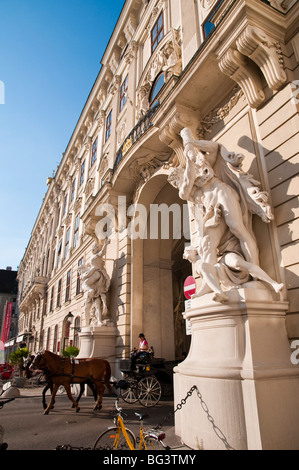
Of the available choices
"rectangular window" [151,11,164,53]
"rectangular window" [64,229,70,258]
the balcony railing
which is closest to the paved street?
the balcony railing

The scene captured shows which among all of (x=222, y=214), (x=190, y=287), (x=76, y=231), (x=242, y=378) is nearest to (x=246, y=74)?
(x=222, y=214)

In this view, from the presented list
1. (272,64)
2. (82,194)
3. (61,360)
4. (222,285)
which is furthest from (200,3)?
(82,194)

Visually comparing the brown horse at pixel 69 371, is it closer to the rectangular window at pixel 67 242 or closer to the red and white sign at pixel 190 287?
the red and white sign at pixel 190 287

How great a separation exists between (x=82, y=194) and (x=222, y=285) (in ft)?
55.3

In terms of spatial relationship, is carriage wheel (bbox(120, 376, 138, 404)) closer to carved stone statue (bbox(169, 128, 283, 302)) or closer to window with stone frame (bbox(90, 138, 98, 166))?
carved stone statue (bbox(169, 128, 283, 302))

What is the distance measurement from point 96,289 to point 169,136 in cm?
640

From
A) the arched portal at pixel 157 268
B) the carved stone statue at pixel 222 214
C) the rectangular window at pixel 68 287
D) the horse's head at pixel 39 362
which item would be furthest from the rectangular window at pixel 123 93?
the horse's head at pixel 39 362

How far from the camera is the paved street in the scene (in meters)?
4.71

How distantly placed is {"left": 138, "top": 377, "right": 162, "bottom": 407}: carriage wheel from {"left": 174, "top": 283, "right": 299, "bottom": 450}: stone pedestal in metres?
3.46

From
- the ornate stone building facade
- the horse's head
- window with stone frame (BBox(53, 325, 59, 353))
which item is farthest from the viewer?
window with stone frame (BBox(53, 325, 59, 353))

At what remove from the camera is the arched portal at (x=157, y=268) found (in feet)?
33.4

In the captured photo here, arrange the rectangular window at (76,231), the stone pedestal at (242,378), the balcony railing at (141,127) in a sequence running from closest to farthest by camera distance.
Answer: the stone pedestal at (242,378) → the balcony railing at (141,127) → the rectangular window at (76,231)

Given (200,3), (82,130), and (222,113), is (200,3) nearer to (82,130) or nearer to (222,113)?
(222,113)

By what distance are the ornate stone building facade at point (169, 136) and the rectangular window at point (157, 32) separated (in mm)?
89
